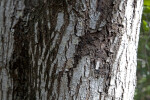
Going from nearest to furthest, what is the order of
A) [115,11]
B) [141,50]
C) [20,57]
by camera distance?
[115,11] < [20,57] < [141,50]

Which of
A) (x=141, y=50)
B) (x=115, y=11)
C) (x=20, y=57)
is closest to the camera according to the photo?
(x=115, y=11)

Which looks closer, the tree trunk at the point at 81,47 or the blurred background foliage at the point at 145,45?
the tree trunk at the point at 81,47

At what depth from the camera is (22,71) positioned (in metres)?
1.22

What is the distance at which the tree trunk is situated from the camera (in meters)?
1.03

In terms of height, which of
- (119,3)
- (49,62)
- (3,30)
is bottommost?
(49,62)

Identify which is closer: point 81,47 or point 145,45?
point 81,47

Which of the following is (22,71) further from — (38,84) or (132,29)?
(132,29)

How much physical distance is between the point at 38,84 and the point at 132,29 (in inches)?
21.1

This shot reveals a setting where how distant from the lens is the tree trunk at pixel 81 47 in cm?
103

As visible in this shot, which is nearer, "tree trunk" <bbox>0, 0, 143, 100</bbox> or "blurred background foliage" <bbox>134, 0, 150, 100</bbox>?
"tree trunk" <bbox>0, 0, 143, 100</bbox>

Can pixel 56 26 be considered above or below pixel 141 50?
above

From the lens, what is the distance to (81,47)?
1.04 meters

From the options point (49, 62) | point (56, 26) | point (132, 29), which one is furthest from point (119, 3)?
point (49, 62)

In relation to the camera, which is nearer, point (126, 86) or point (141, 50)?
point (126, 86)
